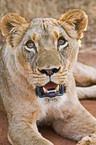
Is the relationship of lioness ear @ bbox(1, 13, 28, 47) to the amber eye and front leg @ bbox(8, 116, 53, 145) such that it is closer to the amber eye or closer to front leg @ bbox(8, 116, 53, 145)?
the amber eye

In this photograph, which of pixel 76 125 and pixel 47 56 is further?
pixel 76 125

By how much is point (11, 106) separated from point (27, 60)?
0.65 m

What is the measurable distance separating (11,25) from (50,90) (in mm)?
857

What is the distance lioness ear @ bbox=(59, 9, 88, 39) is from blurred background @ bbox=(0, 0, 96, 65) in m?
3.88

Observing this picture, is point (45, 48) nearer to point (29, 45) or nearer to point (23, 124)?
point (29, 45)

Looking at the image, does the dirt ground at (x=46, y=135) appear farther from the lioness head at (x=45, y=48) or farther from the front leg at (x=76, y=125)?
the lioness head at (x=45, y=48)

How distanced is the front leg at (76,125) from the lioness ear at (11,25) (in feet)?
3.54

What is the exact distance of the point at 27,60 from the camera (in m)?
2.33

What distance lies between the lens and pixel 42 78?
2154mm

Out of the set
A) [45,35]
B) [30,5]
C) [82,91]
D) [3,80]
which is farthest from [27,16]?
[45,35]

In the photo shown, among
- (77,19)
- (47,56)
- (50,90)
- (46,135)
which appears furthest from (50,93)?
(77,19)

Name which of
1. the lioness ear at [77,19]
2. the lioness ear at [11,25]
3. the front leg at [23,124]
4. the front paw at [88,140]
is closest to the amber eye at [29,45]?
the lioness ear at [11,25]

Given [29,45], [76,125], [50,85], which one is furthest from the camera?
[76,125]

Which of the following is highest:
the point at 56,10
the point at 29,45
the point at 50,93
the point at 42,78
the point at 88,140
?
the point at 56,10
